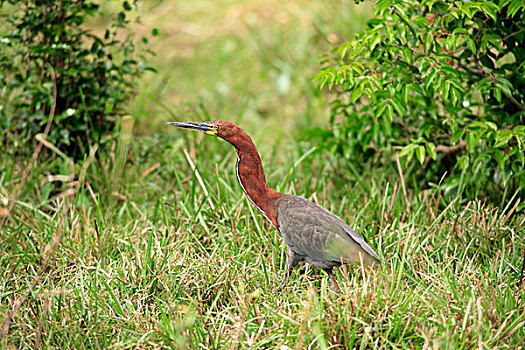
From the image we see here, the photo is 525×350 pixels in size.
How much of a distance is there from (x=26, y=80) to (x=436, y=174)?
108 inches

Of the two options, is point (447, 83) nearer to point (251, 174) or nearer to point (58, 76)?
point (251, 174)

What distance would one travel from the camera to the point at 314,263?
3.04 m

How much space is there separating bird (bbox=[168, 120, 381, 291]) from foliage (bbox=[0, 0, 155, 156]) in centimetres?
129

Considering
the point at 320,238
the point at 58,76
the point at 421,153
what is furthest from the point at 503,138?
the point at 58,76

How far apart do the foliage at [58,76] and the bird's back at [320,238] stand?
1701 millimetres

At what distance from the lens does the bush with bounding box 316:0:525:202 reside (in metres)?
3.27

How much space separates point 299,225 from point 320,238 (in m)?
→ 0.12

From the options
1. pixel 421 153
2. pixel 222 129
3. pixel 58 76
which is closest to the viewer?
pixel 222 129

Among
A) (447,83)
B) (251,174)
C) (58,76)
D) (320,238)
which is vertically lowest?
(320,238)

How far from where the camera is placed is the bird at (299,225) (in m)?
3.00

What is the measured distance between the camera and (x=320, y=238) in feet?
9.92

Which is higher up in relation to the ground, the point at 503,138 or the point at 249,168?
the point at 503,138

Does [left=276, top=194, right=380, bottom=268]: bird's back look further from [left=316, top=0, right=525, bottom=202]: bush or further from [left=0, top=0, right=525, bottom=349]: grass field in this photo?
[left=316, top=0, right=525, bottom=202]: bush

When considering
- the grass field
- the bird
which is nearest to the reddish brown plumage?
the bird
